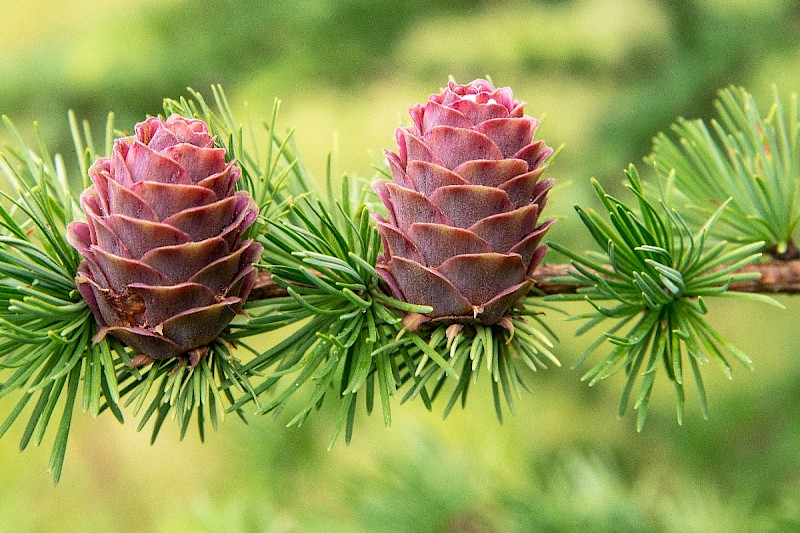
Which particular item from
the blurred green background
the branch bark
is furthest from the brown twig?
the blurred green background

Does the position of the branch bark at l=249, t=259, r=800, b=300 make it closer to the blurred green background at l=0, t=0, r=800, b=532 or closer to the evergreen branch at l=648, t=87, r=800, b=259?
the evergreen branch at l=648, t=87, r=800, b=259

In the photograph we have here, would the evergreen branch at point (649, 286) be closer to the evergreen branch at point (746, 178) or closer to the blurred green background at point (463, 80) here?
the evergreen branch at point (746, 178)

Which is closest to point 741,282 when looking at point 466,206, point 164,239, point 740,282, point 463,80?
point 740,282

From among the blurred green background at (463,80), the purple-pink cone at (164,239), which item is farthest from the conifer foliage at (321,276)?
the blurred green background at (463,80)

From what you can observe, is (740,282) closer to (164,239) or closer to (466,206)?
(466,206)

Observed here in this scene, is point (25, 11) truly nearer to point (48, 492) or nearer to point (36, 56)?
point (36, 56)
